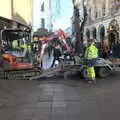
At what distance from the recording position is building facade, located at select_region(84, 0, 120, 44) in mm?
55969

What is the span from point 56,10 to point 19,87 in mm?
27778

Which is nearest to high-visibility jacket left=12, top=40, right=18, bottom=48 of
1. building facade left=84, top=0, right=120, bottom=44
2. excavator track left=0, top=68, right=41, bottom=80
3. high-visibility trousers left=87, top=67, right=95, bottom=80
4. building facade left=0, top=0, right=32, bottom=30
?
excavator track left=0, top=68, right=41, bottom=80

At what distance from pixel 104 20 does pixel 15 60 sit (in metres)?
43.7

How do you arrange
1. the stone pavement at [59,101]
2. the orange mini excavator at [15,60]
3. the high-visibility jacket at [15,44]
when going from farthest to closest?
the high-visibility jacket at [15,44] → the orange mini excavator at [15,60] → the stone pavement at [59,101]

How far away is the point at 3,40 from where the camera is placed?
2253 cm

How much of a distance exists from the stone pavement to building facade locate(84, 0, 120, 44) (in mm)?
31988

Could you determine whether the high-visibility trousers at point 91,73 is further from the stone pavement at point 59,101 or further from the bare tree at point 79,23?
the bare tree at point 79,23

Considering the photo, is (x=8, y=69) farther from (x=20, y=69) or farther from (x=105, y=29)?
(x=105, y=29)

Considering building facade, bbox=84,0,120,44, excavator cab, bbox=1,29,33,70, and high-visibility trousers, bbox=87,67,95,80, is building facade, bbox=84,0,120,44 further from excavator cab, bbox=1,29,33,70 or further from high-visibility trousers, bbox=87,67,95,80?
high-visibility trousers, bbox=87,67,95,80

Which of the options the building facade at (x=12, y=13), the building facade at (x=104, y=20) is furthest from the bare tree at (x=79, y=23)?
Result: the building facade at (x=104, y=20)

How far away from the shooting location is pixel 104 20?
64.0m

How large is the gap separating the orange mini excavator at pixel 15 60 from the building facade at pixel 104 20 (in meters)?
26.7

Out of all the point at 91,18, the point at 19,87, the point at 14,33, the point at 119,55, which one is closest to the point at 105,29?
the point at 91,18

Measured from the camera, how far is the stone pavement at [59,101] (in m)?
11.0
